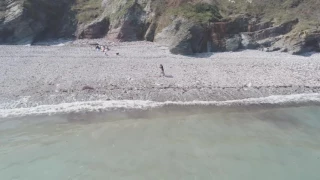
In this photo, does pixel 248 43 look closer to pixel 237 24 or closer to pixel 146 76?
pixel 237 24

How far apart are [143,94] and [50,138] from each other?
8.49 m

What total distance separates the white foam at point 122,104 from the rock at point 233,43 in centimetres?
1094

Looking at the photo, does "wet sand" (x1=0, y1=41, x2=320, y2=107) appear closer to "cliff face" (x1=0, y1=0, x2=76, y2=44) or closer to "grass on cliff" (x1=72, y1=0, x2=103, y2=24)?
"cliff face" (x1=0, y1=0, x2=76, y2=44)

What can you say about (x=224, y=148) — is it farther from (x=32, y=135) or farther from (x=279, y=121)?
(x=32, y=135)

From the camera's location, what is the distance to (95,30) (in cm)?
4244

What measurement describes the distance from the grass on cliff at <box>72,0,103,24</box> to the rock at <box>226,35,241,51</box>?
65.6ft

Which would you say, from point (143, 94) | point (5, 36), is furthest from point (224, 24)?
point (5, 36)

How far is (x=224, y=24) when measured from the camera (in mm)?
36031

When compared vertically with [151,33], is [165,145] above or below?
below

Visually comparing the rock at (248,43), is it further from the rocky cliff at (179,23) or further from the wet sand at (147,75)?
the wet sand at (147,75)

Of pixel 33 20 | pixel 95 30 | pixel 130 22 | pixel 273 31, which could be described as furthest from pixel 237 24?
pixel 33 20

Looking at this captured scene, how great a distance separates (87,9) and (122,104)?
27.2 meters

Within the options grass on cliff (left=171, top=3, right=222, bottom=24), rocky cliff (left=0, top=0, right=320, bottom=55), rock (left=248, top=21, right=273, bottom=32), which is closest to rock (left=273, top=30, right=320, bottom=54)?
rocky cliff (left=0, top=0, right=320, bottom=55)

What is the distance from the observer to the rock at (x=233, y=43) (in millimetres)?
34375
